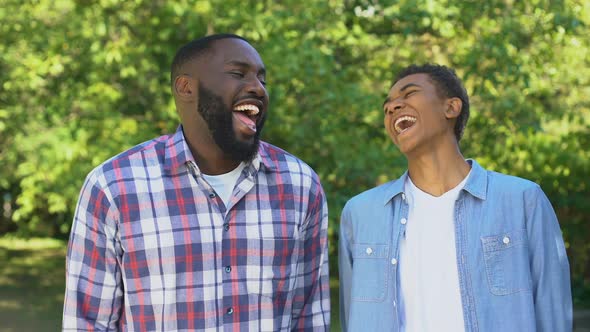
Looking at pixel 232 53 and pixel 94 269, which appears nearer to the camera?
pixel 94 269

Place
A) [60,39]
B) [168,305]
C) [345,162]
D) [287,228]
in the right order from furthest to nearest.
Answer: [60,39]
[345,162]
[287,228]
[168,305]

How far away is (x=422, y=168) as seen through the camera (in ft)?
10.9

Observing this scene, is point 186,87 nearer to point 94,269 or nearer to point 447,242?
point 94,269

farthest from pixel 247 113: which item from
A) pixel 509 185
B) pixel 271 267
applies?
pixel 509 185

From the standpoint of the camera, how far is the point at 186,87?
3.24 metres

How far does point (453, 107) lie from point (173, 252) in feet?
3.90

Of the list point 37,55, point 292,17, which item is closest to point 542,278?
point 292,17

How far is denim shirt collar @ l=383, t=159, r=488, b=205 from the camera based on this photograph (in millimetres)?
3223

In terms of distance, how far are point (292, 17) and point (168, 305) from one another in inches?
214

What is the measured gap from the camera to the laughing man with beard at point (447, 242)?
312 centimetres

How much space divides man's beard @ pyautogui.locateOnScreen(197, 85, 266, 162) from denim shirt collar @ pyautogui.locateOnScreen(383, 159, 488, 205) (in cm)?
57

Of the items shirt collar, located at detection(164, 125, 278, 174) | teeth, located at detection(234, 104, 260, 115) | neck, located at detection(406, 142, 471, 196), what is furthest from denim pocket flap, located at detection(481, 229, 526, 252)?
teeth, located at detection(234, 104, 260, 115)

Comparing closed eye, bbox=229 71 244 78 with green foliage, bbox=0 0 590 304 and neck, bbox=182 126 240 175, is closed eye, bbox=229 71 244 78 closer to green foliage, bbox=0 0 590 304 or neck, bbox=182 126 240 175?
neck, bbox=182 126 240 175

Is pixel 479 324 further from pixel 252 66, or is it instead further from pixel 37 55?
pixel 37 55
